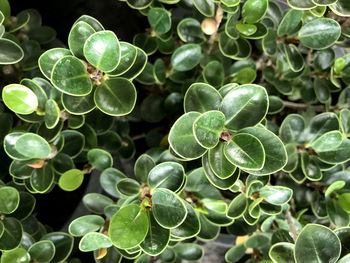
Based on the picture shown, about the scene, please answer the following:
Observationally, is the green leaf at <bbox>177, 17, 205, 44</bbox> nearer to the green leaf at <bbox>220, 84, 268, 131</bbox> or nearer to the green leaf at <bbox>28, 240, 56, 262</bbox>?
the green leaf at <bbox>220, 84, 268, 131</bbox>

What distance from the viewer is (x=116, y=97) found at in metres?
0.66

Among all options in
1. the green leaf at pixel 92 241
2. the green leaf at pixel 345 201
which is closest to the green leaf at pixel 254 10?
the green leaf at pixel 345 201

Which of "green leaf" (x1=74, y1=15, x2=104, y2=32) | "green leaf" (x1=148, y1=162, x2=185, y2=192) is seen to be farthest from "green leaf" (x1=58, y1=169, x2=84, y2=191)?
"green leaf" (x1=74, y1=15, x2=104, y2=32)

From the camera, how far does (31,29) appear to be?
3.30 feet

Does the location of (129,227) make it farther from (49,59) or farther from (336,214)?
(336,214)

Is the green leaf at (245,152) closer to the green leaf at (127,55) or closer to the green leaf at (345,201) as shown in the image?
the green leaf at (127,55)

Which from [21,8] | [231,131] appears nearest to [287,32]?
[231,131]

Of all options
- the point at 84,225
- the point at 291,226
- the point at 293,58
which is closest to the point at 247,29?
the point at 293,58

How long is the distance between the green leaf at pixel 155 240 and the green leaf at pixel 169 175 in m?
0.07

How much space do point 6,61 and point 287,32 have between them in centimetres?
63

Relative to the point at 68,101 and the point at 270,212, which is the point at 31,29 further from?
the point at 270,212

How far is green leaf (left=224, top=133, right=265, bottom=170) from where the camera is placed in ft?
1.89

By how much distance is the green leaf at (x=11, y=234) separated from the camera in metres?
0.71

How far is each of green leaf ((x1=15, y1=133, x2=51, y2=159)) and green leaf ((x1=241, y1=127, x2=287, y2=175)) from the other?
1.29ft
